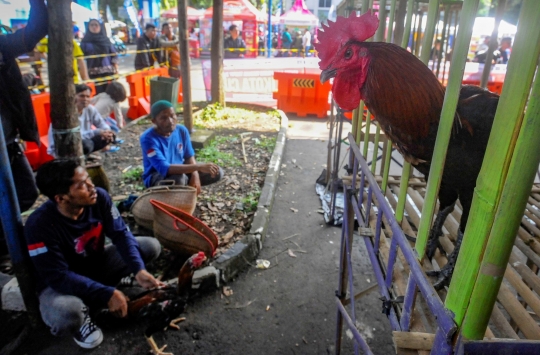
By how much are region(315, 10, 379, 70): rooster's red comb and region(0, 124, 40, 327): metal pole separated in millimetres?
2204

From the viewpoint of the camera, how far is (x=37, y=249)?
261 cm

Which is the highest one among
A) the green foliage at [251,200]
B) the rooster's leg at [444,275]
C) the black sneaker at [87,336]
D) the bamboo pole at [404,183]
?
the bamboo pole at [404,183]

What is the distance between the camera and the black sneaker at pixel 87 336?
9.17ft

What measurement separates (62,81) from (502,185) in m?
3.50

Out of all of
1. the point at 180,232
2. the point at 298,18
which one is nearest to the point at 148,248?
the point at 180,232

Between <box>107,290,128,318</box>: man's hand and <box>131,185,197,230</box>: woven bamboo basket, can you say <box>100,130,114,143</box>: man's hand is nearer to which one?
<box>131,185,197,230</box>: woven bamboo basket

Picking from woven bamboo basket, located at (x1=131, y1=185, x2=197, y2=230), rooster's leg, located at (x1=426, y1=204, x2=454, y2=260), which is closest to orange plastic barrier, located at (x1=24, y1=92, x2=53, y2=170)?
woven bamboo basket, located at (x1=131, y1=185, x2=197, y2=230)

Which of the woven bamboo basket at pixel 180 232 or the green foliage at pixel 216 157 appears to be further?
the green foliage at pixel 216 157

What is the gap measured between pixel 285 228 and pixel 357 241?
0.94 metres

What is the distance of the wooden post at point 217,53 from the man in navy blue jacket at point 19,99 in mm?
6112

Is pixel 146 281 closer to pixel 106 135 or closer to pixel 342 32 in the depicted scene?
pixel 342 32

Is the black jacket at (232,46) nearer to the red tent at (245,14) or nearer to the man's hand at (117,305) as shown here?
the red tent at (245,14)

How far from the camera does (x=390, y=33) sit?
1846mm

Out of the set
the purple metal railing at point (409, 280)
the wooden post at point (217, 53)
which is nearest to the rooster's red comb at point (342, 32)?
the purple metal railing at point (409, 280)
